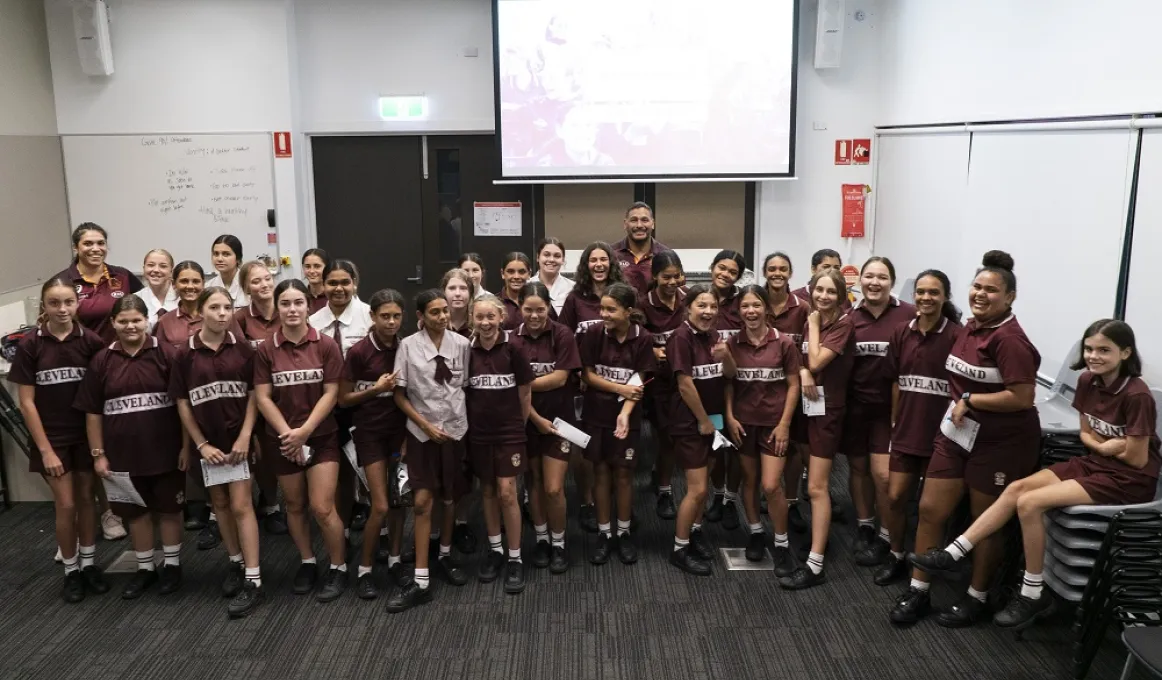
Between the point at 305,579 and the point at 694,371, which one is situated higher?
the point at 694,371

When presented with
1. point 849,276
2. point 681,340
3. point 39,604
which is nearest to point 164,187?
point 39,604

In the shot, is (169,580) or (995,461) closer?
(995,461)

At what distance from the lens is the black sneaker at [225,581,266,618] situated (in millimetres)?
3635

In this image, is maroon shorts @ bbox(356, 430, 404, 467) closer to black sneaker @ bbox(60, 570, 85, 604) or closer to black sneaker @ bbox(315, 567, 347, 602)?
black sneaker @ bbox(315, 567, 347, 602)

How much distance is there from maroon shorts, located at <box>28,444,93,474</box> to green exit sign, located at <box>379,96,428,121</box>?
150 inches

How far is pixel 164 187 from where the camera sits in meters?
Result: 6.77

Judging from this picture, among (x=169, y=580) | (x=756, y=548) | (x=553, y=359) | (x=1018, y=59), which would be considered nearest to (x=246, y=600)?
(x=169, y=580)

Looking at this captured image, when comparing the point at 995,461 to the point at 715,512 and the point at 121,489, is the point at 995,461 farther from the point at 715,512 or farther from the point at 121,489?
the point at 121,489

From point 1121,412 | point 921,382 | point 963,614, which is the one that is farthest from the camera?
point 921,382

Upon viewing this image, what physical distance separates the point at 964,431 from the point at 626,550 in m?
1.61

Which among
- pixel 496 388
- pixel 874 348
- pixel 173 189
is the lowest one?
pixel 496 388

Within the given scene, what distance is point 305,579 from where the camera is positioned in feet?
12.6

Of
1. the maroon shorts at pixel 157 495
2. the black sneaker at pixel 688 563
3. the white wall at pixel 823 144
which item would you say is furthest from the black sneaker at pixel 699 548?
the white wall at pixel 823 144

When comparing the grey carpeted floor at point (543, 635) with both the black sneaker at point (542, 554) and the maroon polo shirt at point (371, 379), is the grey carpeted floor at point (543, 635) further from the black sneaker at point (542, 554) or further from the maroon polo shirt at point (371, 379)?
the maroon polo shirt at point (371, 379)
